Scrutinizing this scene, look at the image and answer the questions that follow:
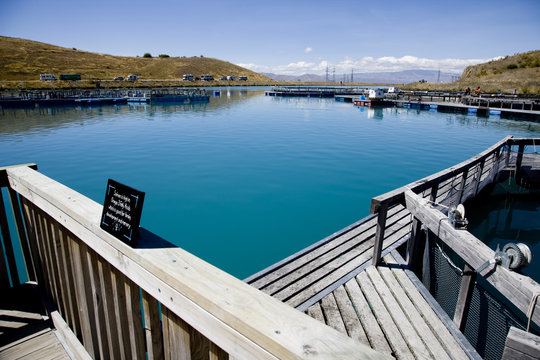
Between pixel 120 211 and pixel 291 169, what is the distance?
12904 millimetres

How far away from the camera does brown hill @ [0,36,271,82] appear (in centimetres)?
7488

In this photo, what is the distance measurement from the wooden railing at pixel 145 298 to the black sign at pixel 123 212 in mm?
59

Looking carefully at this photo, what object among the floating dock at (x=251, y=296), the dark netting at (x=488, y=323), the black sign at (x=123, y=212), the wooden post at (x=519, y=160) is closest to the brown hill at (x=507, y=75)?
the wooden post at (x=519, y=160)

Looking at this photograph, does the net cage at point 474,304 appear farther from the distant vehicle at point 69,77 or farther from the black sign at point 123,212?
the distant vehicle at point 69,77

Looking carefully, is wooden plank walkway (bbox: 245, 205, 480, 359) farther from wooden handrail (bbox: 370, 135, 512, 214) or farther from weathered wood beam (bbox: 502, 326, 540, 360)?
weathered wood beam (bbox: 502, 326, 540, 360)

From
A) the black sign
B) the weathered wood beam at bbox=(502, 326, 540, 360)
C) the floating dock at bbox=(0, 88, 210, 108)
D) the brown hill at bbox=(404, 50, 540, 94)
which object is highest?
the brown hill at bbox=(404, 50, 540, 94)

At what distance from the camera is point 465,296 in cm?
322

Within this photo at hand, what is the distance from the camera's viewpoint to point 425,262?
4.47 meters

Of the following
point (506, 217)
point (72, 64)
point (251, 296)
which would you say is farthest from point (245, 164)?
point (72, 64)

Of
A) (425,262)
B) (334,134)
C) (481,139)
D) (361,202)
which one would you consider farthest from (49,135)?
(481,139)

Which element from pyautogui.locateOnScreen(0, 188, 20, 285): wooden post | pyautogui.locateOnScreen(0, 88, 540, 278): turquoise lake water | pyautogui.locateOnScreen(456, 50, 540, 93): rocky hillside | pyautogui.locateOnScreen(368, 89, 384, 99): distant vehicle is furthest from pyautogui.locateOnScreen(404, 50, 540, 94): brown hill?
pyautogui.locateOnScreen(0, 188, 20, 285): wooden post

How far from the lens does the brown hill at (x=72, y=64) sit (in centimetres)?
7488

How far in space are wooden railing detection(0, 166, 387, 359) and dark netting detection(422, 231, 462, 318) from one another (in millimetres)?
3383

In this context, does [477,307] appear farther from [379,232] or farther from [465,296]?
[379,232]
